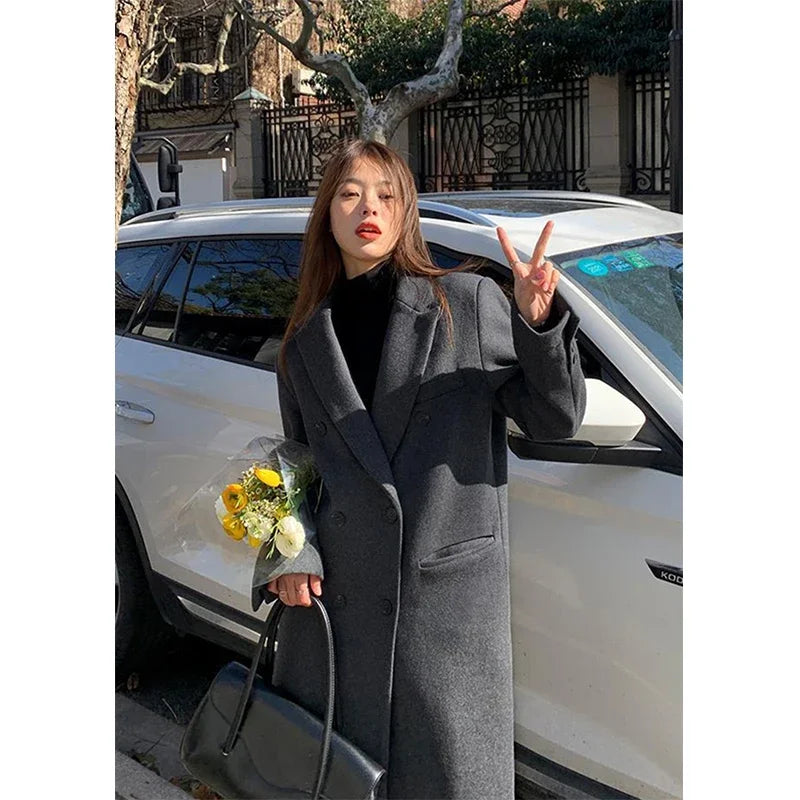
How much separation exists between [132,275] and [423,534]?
2.21 metres

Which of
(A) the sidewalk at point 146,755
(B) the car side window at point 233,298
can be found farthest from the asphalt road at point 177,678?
(B) the car side window at point 233,298

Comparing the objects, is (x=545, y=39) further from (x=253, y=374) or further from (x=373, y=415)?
(x=373, y=415)

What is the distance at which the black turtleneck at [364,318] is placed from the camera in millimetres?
2129

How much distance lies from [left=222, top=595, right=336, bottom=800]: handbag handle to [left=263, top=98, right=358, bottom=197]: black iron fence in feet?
47.8

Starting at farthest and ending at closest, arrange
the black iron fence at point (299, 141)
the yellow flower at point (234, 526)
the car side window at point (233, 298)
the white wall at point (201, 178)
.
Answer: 1. the white wall at point (201, 178)
2. the black iron fence at point (299, 141)
3. the car side window at point (233, 298)
4. the yellow flower at point (234, 526)

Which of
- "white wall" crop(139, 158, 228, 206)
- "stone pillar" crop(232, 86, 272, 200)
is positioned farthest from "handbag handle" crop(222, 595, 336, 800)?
"stone pillar" crop(232, 86, 272, 200)

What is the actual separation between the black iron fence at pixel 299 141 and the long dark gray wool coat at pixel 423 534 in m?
14.6

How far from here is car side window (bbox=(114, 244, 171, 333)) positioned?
3.79 meters

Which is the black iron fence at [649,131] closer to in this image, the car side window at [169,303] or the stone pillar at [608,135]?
the stone pillar at [608,135]

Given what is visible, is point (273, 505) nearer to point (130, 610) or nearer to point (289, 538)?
point (289, 538)

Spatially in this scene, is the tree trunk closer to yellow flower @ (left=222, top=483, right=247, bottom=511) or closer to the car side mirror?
yellow flower @ (left=222, top=483, right=247, bottom=511)
